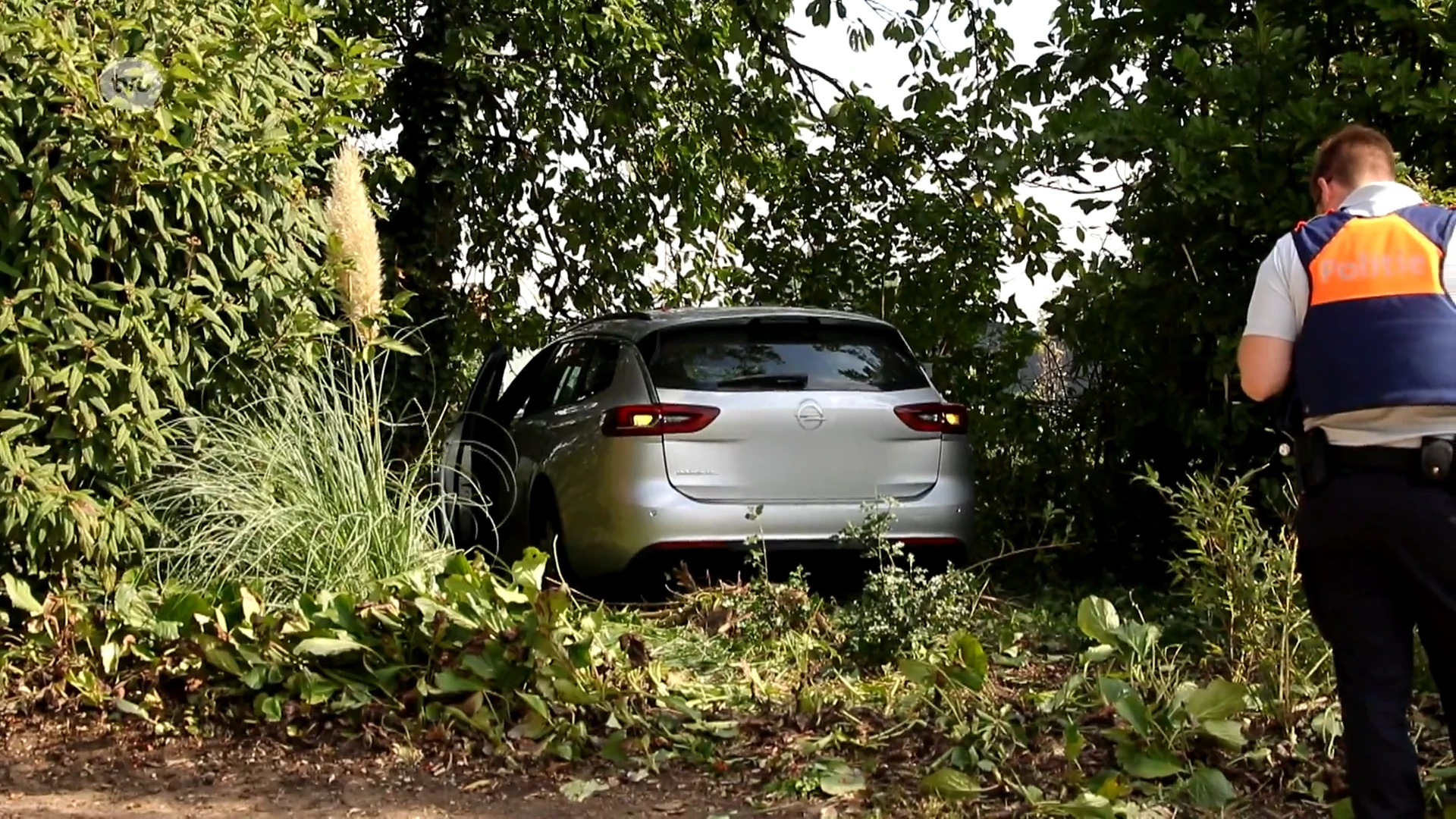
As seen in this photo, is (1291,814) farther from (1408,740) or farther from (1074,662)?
(1074,662)

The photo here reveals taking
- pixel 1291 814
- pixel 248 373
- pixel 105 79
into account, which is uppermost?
pixel 105 79

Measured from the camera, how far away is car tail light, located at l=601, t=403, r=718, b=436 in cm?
749

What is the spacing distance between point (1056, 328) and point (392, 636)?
4557 millimetres

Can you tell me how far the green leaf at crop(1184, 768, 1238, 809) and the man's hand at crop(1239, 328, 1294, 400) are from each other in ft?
3.72

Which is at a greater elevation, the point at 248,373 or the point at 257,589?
the point at 248,373

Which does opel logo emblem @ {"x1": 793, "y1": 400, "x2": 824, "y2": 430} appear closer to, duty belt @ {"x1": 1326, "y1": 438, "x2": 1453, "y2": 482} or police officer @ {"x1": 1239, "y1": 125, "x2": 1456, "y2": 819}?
police officer @ {"x1": 1239, "y1": 125, "x2": 1456, "y2": 819}

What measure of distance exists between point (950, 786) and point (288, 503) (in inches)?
113

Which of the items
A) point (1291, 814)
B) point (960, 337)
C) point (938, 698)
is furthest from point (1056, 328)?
point (1291, 814)

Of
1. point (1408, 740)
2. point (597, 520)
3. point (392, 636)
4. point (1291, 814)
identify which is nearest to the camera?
point (1408, 740)

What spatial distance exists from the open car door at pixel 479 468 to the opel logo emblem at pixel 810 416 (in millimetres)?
1423

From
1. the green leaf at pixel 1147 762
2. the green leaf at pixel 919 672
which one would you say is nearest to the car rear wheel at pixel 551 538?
the green leaf at pixel 919 672

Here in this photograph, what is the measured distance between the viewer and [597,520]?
25.0 feet

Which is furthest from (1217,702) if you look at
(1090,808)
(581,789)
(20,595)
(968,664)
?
(20,595)

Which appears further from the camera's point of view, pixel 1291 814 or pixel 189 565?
pixel 189 565
